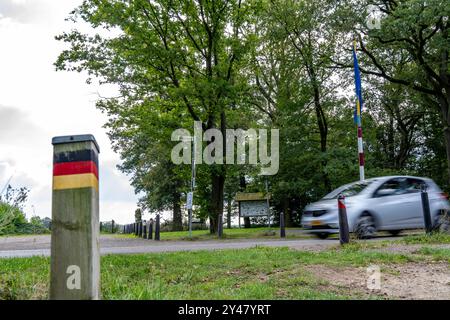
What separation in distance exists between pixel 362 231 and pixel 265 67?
2315 cm

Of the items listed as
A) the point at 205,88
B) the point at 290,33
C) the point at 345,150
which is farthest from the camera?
the point at 290,33

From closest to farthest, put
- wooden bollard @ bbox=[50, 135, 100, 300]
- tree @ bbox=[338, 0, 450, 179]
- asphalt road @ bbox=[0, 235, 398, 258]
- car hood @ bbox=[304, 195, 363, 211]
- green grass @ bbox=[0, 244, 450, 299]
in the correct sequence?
wooden bollard @ bbox=[50, 135, 100, 300] < green grass @ bbox=[0, 244, 450, 299] < asphalt road @ bbox=[0, 235, 398, 258] < car hood @ bbox=[304, 195, 363, 211] < tree @ bbox=[338, 0, 450, 179]

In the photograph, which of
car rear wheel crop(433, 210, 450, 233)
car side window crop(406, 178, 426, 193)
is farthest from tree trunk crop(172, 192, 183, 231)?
car rear wheel crop(433, 210, 450, 233)

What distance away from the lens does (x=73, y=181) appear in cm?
278

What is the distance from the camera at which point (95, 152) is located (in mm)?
2961

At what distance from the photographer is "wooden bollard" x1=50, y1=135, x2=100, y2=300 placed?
2682 mm

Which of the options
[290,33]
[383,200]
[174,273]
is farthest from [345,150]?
[174,273]

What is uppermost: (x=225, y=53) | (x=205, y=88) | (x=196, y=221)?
(x=225, y=53)

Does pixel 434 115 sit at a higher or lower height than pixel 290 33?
lower

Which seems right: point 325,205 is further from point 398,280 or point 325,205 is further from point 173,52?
point 173,52

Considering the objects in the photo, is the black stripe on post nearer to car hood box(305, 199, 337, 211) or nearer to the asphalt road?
the asphalt road

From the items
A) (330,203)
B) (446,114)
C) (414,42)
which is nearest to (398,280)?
(330,203)

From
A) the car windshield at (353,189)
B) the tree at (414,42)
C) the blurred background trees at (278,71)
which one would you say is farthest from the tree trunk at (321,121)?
the car windshield at (353,189)
